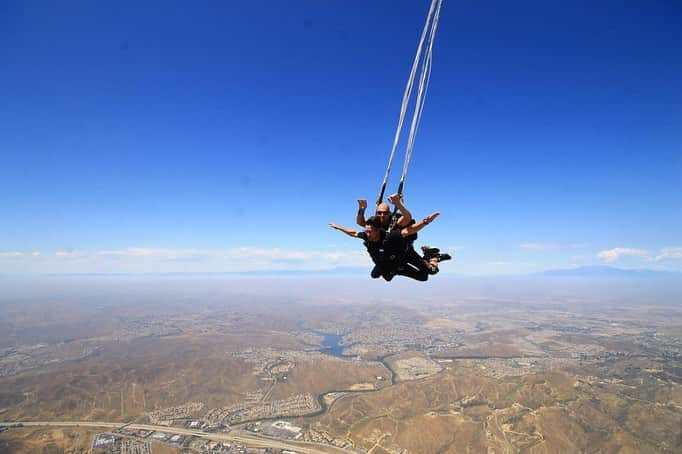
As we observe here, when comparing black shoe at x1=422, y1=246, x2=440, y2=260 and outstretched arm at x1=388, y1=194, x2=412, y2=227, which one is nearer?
outstretched arm at x1=388, y1=194, x2=412, y2=227

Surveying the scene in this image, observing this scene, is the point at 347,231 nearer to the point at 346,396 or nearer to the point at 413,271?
the point at 413,271

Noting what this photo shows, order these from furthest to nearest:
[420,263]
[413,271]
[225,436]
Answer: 1. [225,436]
2. [413,271]
3. [420,263]

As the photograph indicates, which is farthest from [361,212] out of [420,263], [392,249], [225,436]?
[225,436]

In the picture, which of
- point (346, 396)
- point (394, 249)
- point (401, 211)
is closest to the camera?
point (401, 211)

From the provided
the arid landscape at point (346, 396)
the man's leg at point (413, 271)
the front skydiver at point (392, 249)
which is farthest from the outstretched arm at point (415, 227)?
the arid landscape at point (346, 396)

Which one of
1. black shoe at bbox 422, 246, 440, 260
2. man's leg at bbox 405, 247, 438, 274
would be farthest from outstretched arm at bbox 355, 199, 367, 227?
black shoe at bbox 422, 246, 440, 260

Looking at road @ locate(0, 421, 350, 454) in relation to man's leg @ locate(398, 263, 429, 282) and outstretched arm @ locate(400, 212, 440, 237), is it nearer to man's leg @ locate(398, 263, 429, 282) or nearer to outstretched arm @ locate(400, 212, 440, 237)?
man's leg @ locate(398, 263, 429, 282)
